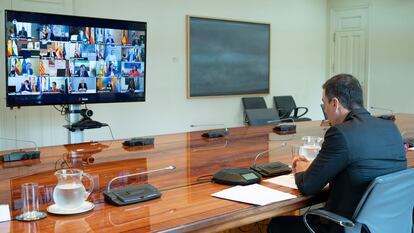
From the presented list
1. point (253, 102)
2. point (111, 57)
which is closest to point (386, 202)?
point (111, 57)

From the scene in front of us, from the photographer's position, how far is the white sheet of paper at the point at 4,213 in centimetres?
136

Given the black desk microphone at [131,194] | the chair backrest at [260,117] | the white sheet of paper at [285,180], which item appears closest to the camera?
the black desk microphone at [131,194]

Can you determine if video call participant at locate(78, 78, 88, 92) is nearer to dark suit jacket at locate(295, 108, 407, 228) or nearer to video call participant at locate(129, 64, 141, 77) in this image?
video call participant at locate(129, 64, 141, 77)

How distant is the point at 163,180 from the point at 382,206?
898 mm

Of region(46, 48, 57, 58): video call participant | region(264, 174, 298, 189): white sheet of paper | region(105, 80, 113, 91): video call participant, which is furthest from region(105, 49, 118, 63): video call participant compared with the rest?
region(264, 174, 298, 189): white sheet of paper

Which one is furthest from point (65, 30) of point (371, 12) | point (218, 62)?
point (371, 12)

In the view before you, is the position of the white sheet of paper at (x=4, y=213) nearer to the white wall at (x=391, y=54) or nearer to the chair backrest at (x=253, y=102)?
the chair backrest at (x=253, y=102)

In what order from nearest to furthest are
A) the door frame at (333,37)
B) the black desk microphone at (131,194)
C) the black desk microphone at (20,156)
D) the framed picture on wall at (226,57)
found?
the black desk microphone at (131,194) < the black desk microphone at (20,156) < the framed picture on wall at (226,57) < the door frame at (333,37)

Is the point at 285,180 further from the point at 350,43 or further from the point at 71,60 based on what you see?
the point at 350,43

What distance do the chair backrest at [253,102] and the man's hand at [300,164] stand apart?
452 centimetres

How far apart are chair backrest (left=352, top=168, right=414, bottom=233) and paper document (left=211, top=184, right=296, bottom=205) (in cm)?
27

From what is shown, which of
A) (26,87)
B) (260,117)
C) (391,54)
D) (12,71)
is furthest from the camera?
(391,54)

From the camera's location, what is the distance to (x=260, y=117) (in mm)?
4391

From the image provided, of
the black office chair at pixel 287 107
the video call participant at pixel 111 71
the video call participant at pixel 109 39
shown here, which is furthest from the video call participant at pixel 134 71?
the black office chair at pixel 287 107
